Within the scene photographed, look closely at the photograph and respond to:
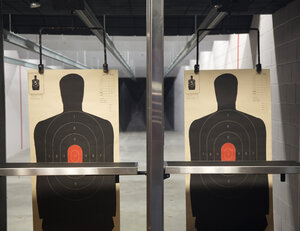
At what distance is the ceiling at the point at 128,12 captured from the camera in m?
1.37

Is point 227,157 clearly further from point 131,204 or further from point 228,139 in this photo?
point 131,204

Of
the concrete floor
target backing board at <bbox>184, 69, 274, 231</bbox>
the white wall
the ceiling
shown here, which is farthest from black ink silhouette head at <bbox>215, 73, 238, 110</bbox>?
the white wall

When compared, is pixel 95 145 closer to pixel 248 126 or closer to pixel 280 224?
pixel 248 126

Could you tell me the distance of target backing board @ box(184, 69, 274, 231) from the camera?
4.43 feet

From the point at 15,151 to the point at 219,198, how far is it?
5.08 meters

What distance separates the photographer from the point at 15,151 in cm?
569

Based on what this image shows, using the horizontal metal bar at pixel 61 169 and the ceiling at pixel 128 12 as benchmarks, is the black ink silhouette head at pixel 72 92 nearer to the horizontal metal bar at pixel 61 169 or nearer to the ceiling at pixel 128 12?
the ceiling at pixel 128 12

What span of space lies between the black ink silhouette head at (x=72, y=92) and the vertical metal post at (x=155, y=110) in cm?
57

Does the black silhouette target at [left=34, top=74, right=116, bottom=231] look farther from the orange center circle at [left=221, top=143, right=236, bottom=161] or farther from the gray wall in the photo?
the gray wall

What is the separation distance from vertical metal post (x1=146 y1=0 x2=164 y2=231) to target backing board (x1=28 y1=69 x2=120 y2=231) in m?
0.49

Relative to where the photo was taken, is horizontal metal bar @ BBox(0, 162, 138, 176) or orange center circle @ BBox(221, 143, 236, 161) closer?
horizontal metal bar @ BBox(0, 162, 138, 176)

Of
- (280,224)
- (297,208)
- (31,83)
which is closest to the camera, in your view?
(31,83)

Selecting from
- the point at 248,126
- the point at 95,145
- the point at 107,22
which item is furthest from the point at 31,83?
the point at 107,22

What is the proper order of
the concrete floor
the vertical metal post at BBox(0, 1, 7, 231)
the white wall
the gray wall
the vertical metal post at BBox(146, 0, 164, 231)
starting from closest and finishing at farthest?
the vertical metal post at BBox(146, 0, 164, 231), the vertical metal post at BBox(0, 1, 7, 231), the gray wall, the concrete floor, the white wall
